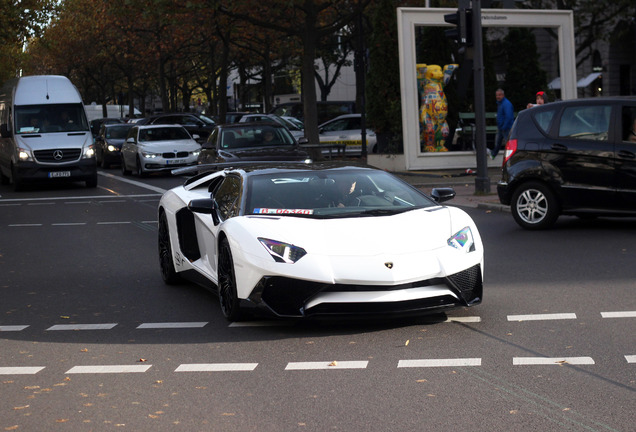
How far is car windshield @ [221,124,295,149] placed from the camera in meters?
23.5

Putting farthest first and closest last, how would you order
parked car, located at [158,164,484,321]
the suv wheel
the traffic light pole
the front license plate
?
the front license plate
the traffic light pole
the suv wheel
parked car, located at [158,164,484,321]

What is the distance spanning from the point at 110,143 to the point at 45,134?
11.9m

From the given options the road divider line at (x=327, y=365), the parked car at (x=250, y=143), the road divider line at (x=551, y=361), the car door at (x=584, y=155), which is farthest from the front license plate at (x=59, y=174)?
the road divider line at (x=551, y=361)

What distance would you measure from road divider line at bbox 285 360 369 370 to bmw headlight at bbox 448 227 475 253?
1.55m

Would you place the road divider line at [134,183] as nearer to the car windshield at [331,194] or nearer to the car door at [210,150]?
the car door at [210,150]

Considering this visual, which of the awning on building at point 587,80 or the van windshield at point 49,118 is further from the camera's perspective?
the awning on building at point 587,80

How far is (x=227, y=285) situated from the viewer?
8430mm

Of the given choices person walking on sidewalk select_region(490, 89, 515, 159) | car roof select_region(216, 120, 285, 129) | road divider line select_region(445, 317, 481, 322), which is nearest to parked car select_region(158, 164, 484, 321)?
road divider line select_region(445, 317, 481, 322)

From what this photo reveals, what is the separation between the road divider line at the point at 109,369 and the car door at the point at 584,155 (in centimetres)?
825

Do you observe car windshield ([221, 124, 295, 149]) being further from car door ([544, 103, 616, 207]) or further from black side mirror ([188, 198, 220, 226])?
black side mirror ([188, 198, 220, 226])

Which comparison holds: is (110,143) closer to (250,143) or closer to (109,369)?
(250,143)

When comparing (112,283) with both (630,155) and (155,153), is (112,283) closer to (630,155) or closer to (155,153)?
(630,155)

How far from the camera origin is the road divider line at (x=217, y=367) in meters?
6.85

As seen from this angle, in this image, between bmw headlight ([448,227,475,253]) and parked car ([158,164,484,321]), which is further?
bmw headlight ([448,227,475,253])
